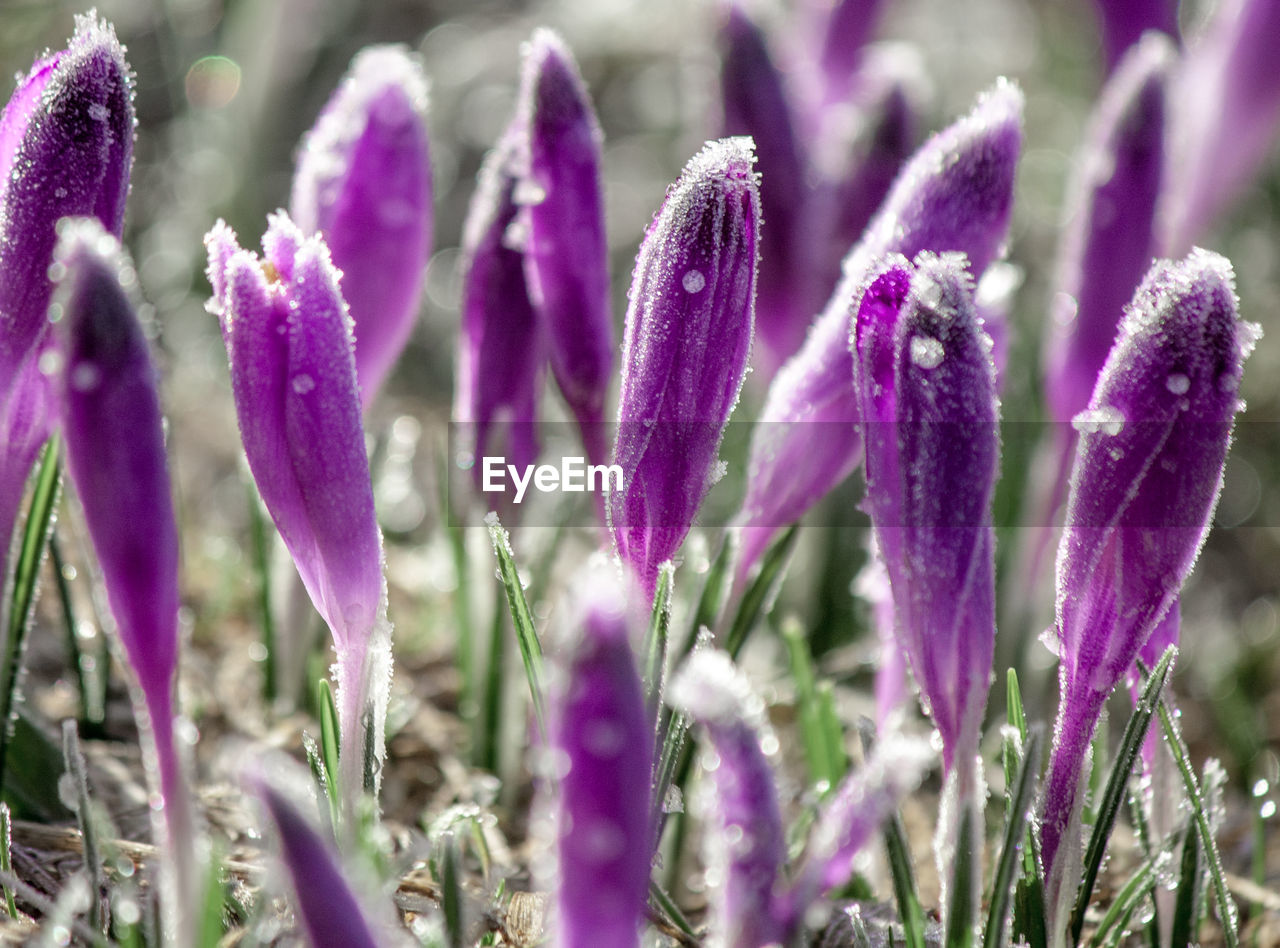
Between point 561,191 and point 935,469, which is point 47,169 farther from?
point 935,469

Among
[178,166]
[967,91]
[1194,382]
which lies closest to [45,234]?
[1194,382]

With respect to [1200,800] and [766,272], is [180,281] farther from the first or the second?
[1200,800]

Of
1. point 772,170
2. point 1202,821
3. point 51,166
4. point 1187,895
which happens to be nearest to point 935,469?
point 1202,821

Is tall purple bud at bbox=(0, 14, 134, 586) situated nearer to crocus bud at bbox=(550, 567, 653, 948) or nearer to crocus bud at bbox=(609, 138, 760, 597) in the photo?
crocus bud at bbox=(609, 138, 760, 597)

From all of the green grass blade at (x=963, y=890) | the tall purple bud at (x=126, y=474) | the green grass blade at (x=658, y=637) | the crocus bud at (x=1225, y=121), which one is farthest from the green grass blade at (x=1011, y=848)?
the crocus bud at (x=1225, y=121)

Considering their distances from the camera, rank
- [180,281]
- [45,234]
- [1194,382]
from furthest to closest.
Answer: [180,281]
[45,234]
[1194,382]

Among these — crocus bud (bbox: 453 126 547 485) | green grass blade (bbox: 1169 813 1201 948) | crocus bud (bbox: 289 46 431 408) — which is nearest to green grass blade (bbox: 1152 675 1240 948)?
green grass blade (bbox: 1169 813 1201 948)
